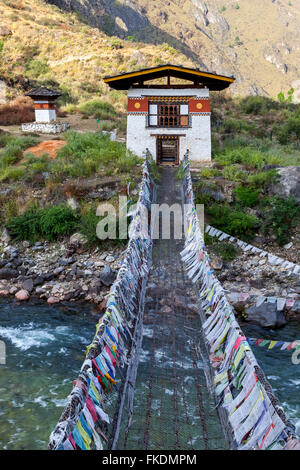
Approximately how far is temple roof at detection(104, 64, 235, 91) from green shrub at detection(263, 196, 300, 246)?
20.3 feet

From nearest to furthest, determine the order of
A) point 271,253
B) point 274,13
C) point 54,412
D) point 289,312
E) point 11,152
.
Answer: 1. point 54,412
2. point 289,312
3. point 271,253
4. point 11,152
5. point 274,13

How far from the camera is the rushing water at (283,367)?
855 cm

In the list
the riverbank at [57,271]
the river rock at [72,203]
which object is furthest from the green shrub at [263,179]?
the river rock at [72,203]

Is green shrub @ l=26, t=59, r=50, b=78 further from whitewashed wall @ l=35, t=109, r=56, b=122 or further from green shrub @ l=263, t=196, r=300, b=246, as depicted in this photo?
green shrub @ l=263, t=196, r=300, b=246

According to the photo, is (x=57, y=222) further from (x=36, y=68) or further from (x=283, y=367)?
(x=36, y=68)

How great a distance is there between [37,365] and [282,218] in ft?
33.1

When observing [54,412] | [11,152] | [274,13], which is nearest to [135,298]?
[54,412]

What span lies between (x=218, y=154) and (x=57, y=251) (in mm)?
9498

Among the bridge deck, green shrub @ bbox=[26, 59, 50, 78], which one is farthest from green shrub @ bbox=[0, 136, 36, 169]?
green shrub @ bbox=[26, 59, 50, 78]

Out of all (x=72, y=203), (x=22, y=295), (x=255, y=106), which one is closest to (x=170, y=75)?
(x=72, y=203)

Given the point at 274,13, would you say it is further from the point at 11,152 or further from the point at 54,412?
the point at 54,412

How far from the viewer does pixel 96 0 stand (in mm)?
83375

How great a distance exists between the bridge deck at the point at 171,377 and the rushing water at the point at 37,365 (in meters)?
2.54

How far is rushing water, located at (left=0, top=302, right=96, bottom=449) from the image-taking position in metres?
8.01
